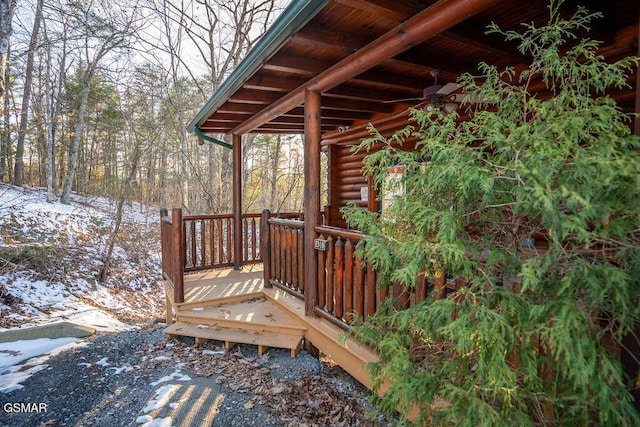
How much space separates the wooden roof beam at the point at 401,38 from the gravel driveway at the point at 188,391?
260 centimetres

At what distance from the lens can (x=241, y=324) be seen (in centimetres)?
386

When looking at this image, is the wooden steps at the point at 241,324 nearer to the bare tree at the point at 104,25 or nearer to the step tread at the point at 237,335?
the step tread at the point at 237,335

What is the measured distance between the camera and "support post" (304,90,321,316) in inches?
135

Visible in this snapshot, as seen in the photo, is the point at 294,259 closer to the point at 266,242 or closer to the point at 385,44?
the point at 266,242

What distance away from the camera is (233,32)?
38.2 feet

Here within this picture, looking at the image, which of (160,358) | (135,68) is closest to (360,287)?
(160,358)

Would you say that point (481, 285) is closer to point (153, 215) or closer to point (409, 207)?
point (409, 207)

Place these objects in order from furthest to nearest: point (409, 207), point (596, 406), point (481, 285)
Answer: point (409, 207) < point (481, 285) < point (596, 406)

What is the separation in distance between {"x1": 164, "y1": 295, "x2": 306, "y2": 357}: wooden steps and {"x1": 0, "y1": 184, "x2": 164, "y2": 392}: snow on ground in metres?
1.56

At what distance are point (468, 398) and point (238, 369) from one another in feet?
8.46

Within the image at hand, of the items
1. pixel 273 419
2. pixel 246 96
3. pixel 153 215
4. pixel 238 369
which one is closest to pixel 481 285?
pixel 273 419

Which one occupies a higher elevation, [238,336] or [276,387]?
[238,336]

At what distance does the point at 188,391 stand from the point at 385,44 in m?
3.34

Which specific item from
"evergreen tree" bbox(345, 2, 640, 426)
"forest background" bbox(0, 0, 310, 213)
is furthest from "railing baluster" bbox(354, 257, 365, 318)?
"forest background" bbox(0, 0, 310, 213)
